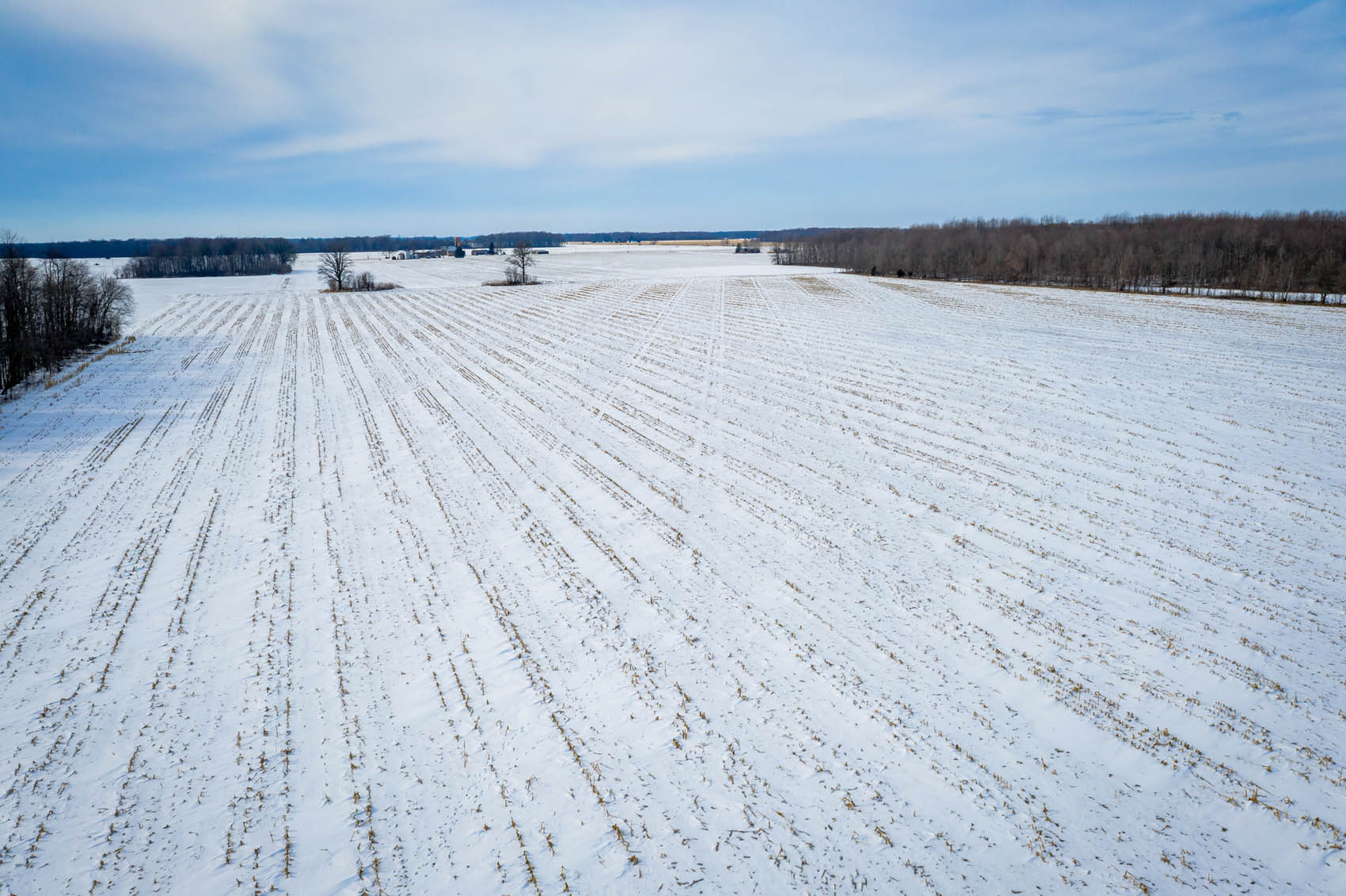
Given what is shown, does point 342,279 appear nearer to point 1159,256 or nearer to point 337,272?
point 337,272

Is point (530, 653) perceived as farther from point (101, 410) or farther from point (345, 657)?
point (101, 410)

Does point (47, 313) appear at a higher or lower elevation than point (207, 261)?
lower

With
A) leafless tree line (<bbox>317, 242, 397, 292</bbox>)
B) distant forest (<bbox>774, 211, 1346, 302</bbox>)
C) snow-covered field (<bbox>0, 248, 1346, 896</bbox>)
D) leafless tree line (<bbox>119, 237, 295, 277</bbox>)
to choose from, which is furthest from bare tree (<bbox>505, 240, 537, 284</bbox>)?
leafless tree line (<bbox>119, 237, 295, 277</bbox>)

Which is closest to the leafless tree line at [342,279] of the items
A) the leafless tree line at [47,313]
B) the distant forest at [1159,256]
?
the leafless tree line at [47,313]

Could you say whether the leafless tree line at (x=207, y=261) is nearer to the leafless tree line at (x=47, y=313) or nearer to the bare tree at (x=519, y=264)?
the bare tree at (x=519, y=264)

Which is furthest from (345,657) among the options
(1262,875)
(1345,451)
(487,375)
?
(1345,451)

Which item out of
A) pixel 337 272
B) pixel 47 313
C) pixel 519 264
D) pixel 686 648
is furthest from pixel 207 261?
pixel 686 648
